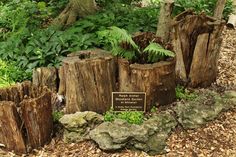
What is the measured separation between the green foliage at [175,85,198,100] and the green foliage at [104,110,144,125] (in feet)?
2.38

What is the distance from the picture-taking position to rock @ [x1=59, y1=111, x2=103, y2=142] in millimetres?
4578

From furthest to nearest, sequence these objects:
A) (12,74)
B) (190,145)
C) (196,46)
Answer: (12,74)
(196,46)
(190,145)

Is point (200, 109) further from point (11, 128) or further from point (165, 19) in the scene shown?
point (11, 128)

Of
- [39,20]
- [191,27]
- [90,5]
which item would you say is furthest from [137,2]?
[191,27]

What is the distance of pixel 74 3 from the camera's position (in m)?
7.39

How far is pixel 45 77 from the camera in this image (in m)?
5.58

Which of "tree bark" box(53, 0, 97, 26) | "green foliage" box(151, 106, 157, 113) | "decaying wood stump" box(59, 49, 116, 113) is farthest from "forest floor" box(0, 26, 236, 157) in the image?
"tree bark" box(53, 0, 97, 26)

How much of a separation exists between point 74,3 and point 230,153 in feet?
14.3

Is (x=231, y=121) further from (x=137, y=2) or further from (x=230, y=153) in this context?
(x=137, y=2)

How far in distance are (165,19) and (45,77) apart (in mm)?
2146

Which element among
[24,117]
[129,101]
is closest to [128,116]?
[129,101]

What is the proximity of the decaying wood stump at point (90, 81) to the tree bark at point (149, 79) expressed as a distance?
175 millimetres

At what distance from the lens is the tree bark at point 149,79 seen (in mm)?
4629

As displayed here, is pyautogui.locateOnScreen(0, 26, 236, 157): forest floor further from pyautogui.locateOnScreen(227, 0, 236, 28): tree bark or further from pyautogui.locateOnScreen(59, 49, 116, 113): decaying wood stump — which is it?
pyautogui.locateOnScreen(227, 0, 236, 28): tree bark
